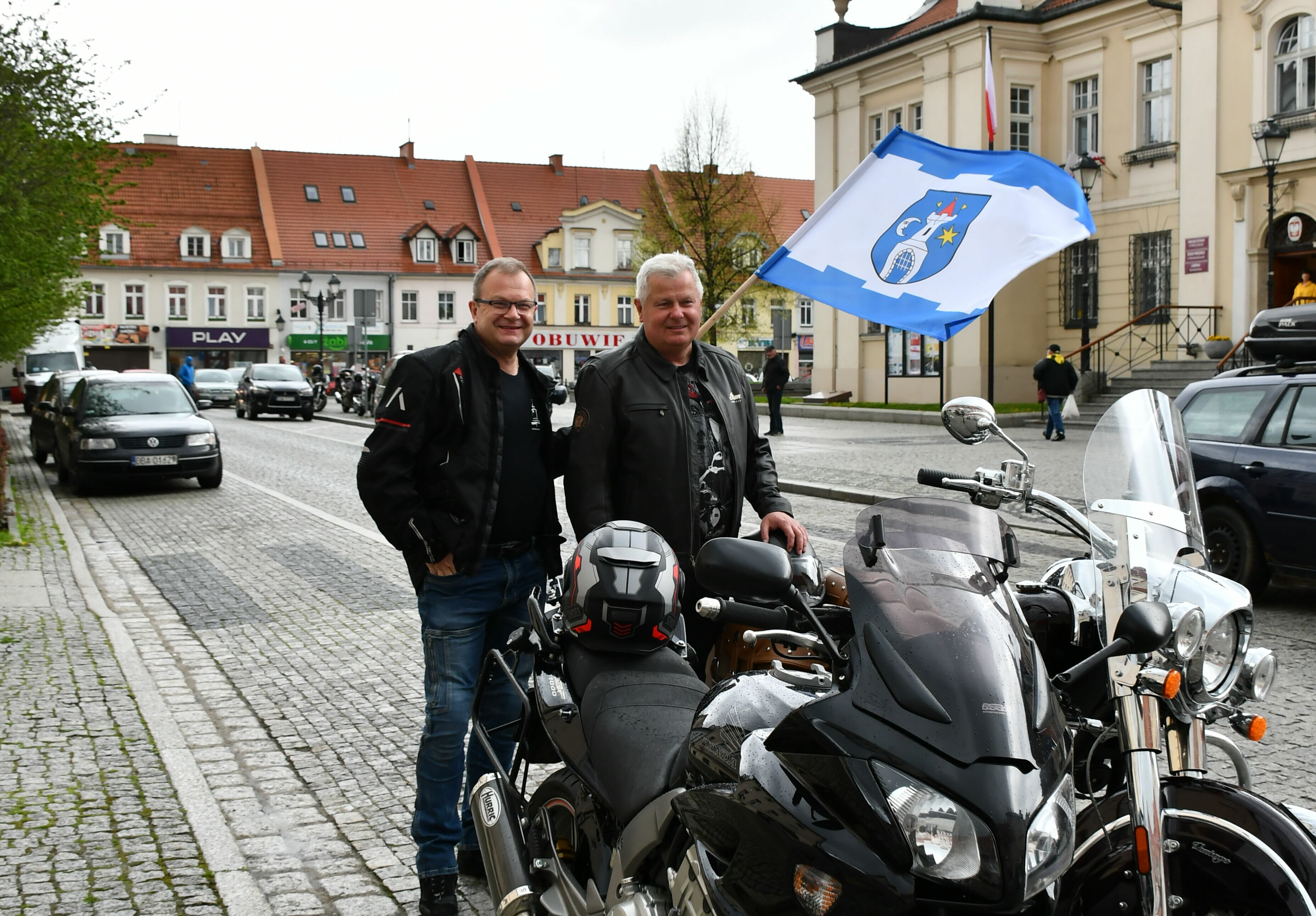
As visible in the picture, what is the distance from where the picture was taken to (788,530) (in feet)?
13.4

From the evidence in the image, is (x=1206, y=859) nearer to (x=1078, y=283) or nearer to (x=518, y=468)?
(x=518, y=468)

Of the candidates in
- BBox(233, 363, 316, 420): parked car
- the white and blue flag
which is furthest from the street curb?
BBox(233, 363, 316, 420): parked car

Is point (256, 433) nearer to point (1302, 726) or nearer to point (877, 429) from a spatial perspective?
point (877, 429)

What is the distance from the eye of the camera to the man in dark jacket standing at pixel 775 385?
24625 millimetres

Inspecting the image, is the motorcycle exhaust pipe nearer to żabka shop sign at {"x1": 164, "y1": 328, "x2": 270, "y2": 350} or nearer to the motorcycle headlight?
the motorcycle headlight

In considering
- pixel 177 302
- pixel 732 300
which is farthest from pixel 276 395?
pixel 177 302

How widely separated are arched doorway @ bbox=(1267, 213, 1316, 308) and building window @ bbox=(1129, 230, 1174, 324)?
289 cm

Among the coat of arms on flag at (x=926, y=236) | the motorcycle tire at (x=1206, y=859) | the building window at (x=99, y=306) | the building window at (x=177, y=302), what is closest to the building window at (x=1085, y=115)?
the coat of arms on flag at (x=926, y=236)

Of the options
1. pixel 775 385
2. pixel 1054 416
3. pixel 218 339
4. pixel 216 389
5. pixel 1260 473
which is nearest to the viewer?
pixel 1260 473

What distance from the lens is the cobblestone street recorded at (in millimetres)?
4086

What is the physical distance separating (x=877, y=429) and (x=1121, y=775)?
23.7m

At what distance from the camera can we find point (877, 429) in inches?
1031

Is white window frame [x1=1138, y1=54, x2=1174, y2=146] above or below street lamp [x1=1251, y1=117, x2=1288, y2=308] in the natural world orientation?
above

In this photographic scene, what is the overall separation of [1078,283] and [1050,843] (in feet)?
105
